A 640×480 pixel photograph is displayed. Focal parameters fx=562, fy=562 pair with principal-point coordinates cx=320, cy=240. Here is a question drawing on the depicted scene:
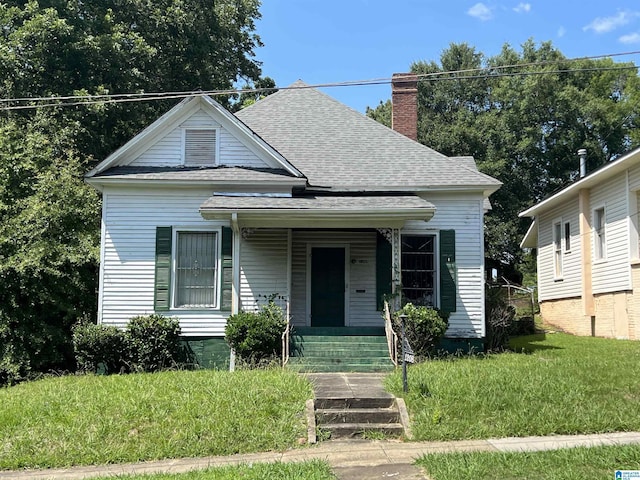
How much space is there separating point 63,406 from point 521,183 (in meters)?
32.8

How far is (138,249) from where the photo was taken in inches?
483

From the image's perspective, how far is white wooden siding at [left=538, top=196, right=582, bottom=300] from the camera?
681 inches

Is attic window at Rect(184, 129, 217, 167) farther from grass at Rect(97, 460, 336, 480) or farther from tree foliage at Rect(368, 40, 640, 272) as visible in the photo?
tree foliage at Rect(368, 40, 640, 272)

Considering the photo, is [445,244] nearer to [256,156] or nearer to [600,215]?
[256,156]

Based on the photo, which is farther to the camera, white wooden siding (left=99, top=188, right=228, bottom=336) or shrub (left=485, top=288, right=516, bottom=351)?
shrub (left=485, top=288, right=516, bottom=351)

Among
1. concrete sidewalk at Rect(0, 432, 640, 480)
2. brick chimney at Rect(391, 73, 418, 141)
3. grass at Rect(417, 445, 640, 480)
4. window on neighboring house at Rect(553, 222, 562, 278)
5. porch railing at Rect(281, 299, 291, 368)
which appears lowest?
concrete sidewalk at Rect(0, 432, 640, 480)

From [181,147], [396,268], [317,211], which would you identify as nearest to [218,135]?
[181,147]

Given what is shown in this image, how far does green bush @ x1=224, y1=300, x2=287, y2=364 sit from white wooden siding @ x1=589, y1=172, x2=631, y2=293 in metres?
9.16

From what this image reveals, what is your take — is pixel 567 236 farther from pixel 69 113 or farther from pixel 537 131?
pixel 537 131

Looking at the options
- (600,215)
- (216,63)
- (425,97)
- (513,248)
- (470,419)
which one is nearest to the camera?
(470,419)

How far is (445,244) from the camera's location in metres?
12.8

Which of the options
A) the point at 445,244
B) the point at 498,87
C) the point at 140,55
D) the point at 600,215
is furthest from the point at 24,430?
the point at 498,87

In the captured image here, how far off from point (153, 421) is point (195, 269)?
5.46 m

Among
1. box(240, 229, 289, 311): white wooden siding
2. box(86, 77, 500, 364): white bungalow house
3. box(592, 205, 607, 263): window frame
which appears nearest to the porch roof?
box(86, 77, 500, 364): white bungalow house
